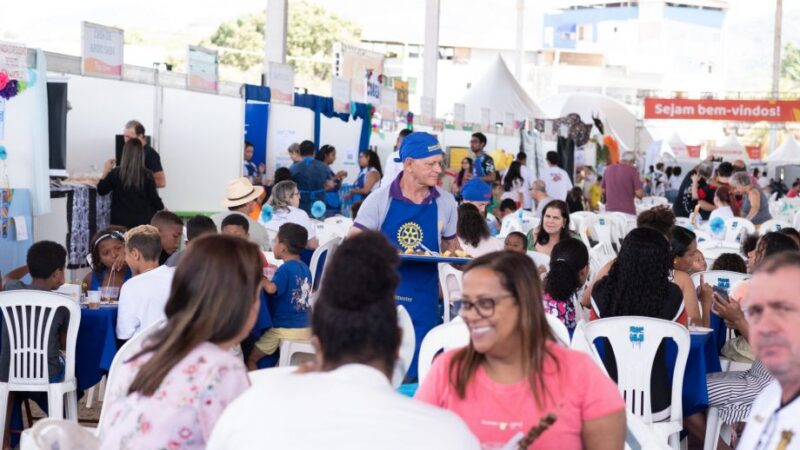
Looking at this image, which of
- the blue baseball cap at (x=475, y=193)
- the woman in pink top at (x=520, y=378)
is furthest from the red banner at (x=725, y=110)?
the woman in pink top at (x=520, y=378)

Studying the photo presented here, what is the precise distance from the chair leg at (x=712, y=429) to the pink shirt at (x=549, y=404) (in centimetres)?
256

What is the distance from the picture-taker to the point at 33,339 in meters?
5.30

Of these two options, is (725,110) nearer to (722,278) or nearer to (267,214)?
(267,214)

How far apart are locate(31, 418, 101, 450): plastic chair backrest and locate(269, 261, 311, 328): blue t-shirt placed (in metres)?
3.50

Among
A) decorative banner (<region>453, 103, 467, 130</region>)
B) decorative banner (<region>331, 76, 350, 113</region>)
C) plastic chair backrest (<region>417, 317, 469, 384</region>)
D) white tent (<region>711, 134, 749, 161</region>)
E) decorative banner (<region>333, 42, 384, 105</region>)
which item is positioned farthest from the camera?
white tent (<region>711, 134, 749, 161</region>)

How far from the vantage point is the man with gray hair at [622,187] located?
13.2 m

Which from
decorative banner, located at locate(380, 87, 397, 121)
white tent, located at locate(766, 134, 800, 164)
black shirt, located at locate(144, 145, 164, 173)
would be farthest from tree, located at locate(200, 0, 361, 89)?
black shirt, located at locate(144, 145, 164, 173)

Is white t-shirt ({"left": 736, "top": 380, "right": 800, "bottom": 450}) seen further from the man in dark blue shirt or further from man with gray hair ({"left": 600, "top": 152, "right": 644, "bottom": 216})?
man with gray hair ({"left": 600, "top": 152, "right": 644, "bottom": 216})

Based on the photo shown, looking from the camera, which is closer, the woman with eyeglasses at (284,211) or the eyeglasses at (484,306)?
the eyeglasses at (484,306)

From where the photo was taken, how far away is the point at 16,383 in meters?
5.29

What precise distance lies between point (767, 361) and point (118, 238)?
466 cm

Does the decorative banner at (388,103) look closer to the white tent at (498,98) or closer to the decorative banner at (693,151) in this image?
the white tent at (498,98)

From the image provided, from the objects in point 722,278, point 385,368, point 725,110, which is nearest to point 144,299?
point 722,278

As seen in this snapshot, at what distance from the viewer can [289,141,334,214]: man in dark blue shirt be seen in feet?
41.0
